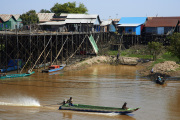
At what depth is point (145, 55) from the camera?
39062 millimetres

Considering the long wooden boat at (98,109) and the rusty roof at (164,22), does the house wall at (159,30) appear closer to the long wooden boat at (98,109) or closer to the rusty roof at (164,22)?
the rusty roof at (164,22)

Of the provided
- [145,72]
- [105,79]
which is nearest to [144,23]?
[145,72]

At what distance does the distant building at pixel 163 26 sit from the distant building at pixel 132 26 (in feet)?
3.79

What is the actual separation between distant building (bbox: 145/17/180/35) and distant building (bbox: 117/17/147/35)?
116cm

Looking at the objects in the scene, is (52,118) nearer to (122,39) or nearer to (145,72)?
(145,72)

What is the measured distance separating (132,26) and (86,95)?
1110 inches

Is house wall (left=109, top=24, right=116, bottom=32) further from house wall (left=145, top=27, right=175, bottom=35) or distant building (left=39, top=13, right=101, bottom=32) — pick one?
distant building (left=39, top=13, right=101, bottom=32)

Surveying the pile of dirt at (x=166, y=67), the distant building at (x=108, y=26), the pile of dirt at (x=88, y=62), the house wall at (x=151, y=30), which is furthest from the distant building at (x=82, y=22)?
the pile of dirt at (x=166, y=67)

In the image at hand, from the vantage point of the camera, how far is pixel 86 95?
20.8 m

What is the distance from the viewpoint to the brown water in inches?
653

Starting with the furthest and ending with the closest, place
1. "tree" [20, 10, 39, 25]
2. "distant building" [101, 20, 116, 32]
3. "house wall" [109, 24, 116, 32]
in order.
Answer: "tree" [20, 10, 39, 25] → "house wall" [109, 24, 116, 32] → "distant building" [101, 20, 116, 32]

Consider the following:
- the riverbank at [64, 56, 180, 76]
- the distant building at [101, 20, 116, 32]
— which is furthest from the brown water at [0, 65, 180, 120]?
the distant building at [101, 20, 116, 32]

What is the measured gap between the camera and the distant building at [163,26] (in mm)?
45156

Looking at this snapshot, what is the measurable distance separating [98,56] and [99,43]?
24.8 ft
